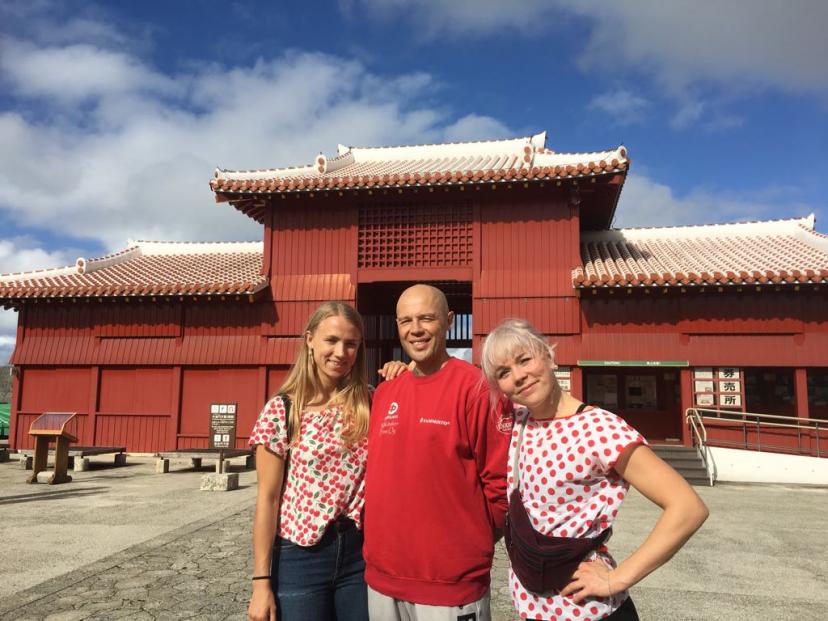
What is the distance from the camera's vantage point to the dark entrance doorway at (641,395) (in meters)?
15.9

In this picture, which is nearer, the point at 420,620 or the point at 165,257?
the point at 420,620

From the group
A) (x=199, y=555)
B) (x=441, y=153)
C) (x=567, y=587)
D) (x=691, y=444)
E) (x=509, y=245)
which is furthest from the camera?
(x=441, y=153)

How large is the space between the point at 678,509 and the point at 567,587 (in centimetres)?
44

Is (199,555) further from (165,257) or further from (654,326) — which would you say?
(165,257)

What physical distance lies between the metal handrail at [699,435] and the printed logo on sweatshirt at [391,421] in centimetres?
1171

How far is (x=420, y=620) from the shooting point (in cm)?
204

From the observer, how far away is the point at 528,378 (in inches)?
77.8

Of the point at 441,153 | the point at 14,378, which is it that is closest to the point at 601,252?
the point at 441,153

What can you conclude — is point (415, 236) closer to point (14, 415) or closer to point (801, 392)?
point (801, 392)

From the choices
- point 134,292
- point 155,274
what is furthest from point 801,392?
point 155,274

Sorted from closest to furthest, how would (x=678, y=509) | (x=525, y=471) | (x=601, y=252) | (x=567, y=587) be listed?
(x=678, y=509), (x=567, y=587), (x=525, y=471), (x=601, y=252)

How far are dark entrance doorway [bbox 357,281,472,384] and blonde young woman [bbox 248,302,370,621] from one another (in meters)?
12.7

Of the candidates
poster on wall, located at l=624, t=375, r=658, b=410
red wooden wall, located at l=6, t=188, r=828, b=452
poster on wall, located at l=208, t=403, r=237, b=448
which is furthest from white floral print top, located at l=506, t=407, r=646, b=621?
poster on wall, located at l=624, t=375, r=658, b=410

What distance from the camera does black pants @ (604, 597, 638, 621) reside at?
1830 mm
